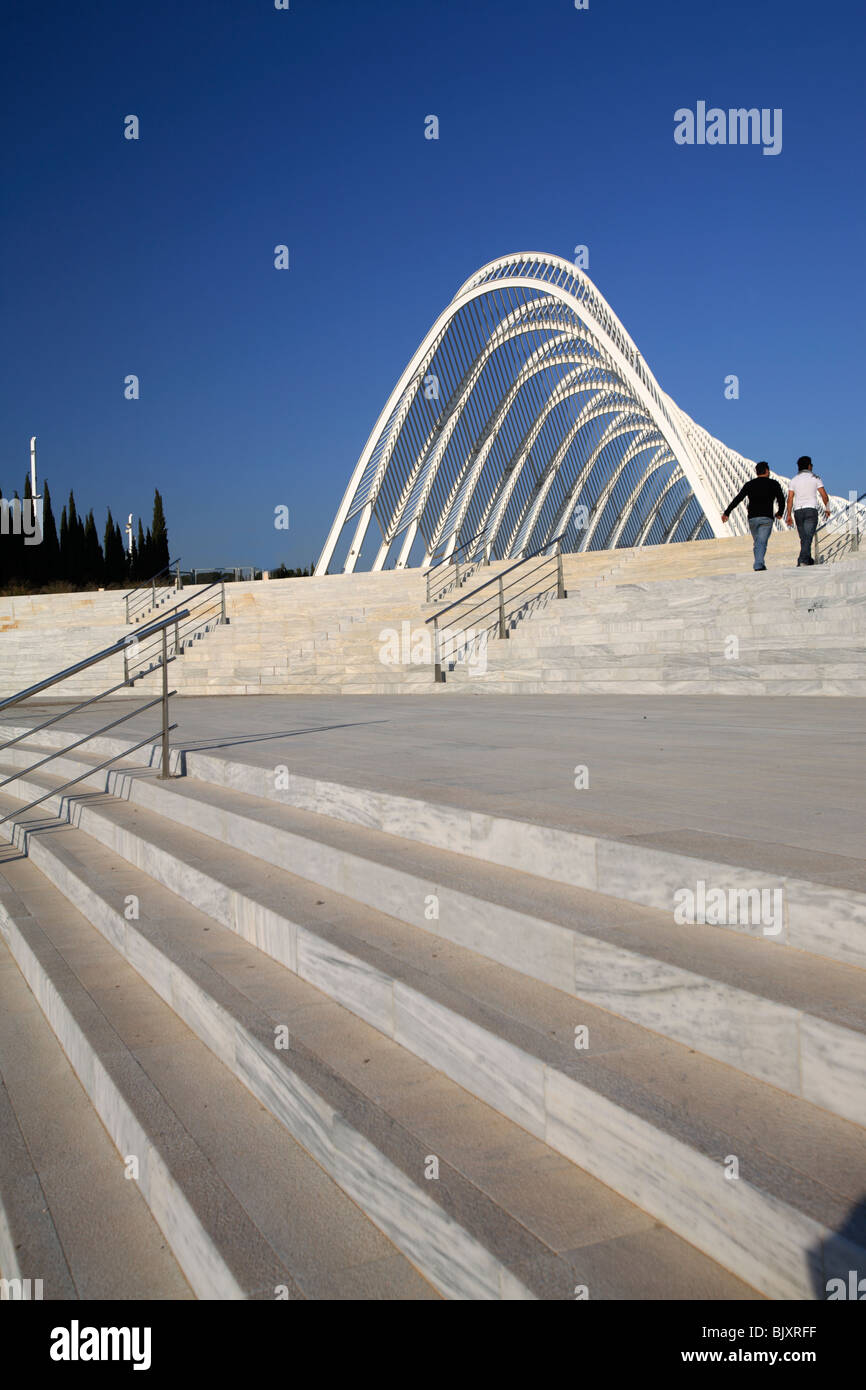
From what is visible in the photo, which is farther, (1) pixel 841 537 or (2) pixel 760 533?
(1) pixel 841 537

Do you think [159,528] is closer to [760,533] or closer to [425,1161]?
[760,533]

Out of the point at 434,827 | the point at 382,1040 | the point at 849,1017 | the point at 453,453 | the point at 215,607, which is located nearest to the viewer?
the point at 849,1017

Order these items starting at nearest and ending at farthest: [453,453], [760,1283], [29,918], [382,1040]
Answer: [760,1283]
[382,1040]
[29,918]
[453,453]

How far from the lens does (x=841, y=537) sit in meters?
18.8

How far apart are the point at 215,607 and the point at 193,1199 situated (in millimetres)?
24959

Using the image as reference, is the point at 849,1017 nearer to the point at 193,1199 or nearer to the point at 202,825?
the point at 193,1199

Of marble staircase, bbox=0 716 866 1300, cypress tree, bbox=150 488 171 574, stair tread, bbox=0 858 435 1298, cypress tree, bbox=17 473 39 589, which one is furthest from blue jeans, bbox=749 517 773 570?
cypress tree, bbox=150 488 171 574

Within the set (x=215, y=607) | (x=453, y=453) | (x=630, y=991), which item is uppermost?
(x=453, y=453)

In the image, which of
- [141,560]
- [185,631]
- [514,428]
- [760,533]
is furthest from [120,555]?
[760,533]

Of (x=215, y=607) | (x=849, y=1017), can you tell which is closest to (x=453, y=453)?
(x=215, y=607)

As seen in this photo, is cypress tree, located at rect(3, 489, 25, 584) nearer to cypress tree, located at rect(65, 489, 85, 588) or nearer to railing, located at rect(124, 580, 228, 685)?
cypress tree, located at rect(65, 489, 85, 588)

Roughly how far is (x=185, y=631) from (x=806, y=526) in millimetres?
15846

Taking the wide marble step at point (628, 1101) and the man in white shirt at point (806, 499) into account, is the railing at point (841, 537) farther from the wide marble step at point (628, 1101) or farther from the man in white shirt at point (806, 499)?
the wide marble step at point (628, 1101)

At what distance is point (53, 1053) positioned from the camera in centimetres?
404
